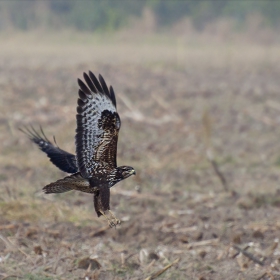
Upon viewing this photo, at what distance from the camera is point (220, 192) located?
9445 millimetres

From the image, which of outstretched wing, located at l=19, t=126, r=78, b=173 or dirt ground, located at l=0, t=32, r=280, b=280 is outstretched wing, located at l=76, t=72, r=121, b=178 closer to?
outstretched wing, located at l=19, t=126, r=78, b=173

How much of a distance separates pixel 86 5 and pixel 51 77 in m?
23.7

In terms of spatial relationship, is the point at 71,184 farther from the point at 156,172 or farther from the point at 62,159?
the point at 156,172

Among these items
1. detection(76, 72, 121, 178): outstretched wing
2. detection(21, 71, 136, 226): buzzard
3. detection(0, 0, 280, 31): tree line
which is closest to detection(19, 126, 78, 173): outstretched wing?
detection(21, 71, 136, 226): buzzard

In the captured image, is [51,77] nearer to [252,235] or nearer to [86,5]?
[252,235]

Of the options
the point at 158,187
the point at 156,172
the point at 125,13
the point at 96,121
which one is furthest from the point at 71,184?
the point at 125,13

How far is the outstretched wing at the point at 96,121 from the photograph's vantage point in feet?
17.0

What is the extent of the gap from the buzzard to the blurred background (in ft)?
1.99

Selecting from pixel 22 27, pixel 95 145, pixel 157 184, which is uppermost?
pixel 95 145

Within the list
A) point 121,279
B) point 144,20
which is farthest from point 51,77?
point 144,20

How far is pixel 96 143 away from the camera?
5254mm

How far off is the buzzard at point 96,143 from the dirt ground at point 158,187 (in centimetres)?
61

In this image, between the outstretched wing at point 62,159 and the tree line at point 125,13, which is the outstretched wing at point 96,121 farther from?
the tree line at point 125,13

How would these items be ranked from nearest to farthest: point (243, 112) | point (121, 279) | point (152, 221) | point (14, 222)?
point (121, 279) → point (14, 222) → point (152, 221) → point (243, 112)
